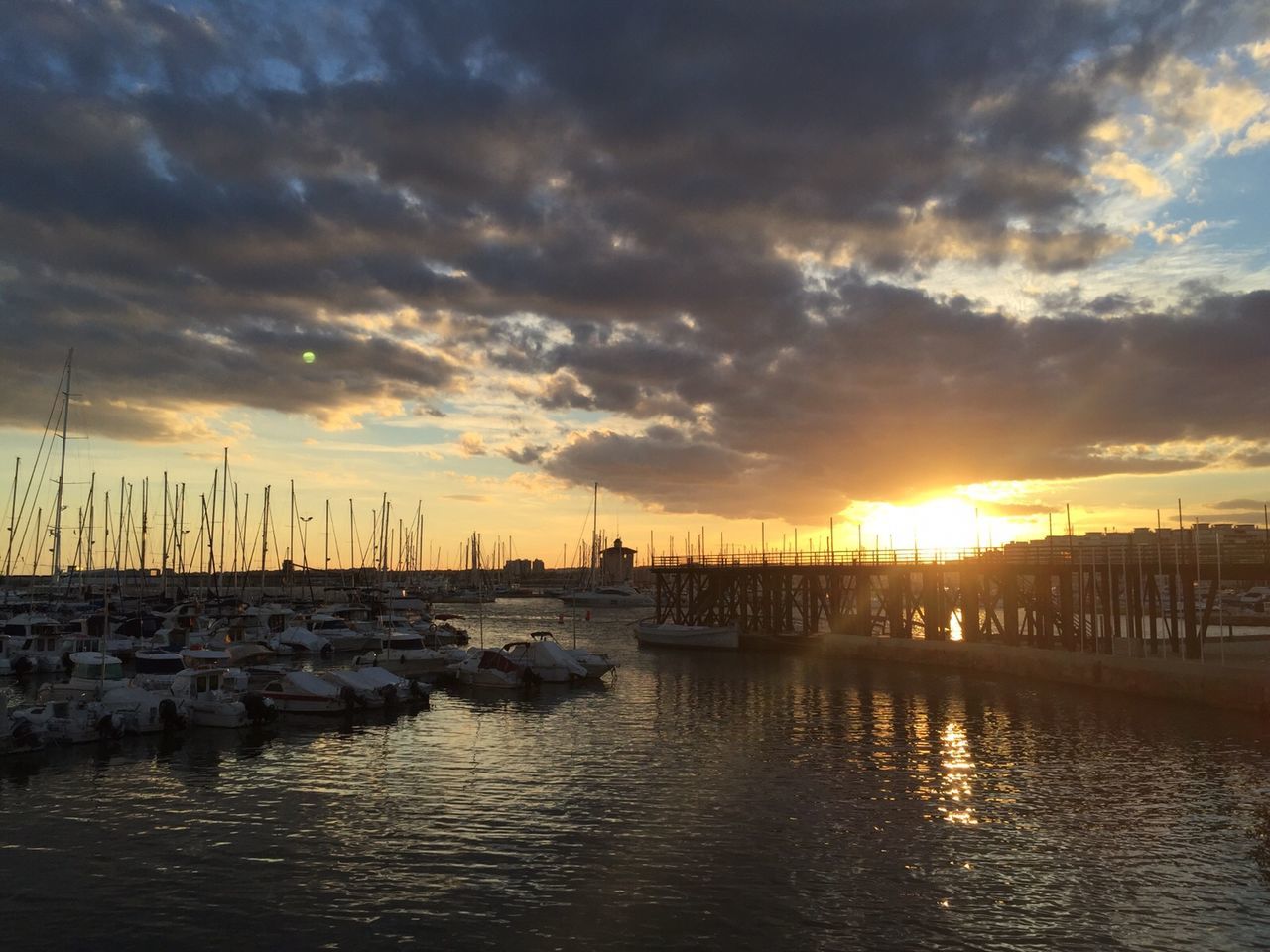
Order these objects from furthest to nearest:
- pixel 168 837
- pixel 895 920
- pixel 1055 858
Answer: pixel 168 837 → pixel 1055 858 → pixel 895 920

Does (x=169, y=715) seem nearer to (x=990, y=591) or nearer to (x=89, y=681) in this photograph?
(x=89, y=681)

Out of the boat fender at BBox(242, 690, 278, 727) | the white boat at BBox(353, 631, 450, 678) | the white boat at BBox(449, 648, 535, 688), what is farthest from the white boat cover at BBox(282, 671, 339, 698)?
the white boat at BBox(353, 631, 450, 678)

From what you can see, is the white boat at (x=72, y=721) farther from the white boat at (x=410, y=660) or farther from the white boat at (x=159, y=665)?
the white boat at (x=410, y=660)

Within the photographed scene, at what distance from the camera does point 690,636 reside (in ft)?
284

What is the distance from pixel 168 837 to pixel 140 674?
2781cm

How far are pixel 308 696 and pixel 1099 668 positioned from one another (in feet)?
140

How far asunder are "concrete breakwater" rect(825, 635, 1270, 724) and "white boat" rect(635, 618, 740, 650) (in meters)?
13.1

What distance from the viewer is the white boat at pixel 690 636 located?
276 ft


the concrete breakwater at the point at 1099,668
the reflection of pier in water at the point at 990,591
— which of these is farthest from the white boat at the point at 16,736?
the reflection of pier in water at the point at 990,591

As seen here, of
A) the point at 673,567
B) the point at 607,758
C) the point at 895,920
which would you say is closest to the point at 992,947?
the point at 895,920

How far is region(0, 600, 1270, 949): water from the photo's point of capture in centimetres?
1833

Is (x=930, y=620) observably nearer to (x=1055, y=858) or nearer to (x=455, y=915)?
(x=1055, y=858)

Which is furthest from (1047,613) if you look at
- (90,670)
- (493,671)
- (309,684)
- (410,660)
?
(90,670)

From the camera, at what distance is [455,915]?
61.7ft
